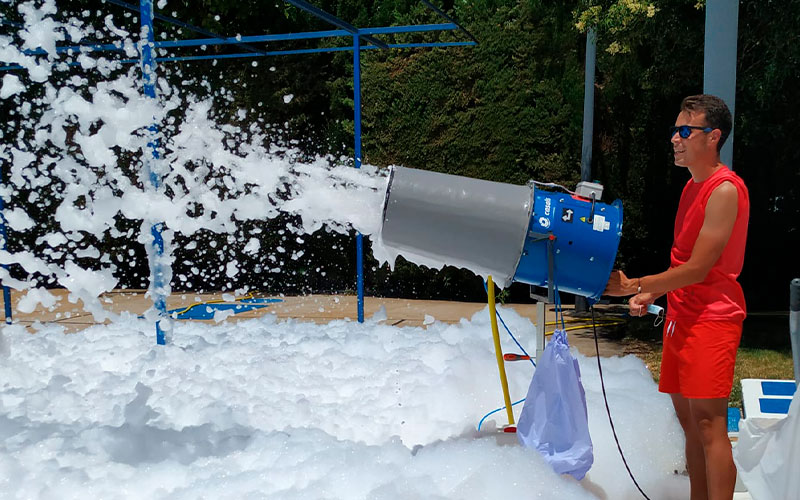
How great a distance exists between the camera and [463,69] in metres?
8.26

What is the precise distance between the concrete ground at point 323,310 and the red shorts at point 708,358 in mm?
3259

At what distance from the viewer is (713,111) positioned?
7.88ft

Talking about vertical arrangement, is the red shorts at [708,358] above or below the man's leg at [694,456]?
above

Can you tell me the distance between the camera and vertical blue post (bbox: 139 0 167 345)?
4.24 metres

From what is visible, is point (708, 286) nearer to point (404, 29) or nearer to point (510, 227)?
point (510, 227)

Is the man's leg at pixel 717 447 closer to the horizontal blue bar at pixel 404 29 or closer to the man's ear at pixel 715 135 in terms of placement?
the man's ear at pixel 715 135

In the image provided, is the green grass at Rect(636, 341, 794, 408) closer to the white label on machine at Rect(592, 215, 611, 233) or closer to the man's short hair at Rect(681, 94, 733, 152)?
the white label on machine at Rect(592, 215, 611, 233)

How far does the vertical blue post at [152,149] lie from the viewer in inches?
167

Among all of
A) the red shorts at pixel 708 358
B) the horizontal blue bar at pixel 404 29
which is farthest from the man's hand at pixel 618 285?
the horizontal blue bar at pixel 404 29

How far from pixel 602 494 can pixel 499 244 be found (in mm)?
1061

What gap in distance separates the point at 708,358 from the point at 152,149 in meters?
3.32

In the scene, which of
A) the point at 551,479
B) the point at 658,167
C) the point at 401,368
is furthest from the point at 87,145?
the point at 658,167

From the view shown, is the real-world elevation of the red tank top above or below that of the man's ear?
below

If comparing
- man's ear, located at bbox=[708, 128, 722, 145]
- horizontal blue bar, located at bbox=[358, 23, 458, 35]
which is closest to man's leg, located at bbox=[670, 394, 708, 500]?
man's ear, located at bbox=[708, 128, 722, 145]
